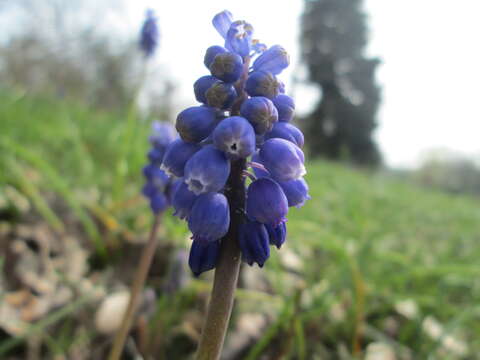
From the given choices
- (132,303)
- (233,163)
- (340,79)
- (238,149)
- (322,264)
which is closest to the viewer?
(238,149)

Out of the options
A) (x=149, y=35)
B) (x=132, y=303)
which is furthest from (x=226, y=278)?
(x=149, y=35)

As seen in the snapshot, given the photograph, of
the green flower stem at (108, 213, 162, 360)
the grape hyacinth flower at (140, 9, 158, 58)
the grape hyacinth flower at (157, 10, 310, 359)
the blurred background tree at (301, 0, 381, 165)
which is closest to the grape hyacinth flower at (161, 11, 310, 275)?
the grape hyacinth flower at (157, 10, 310, 359)

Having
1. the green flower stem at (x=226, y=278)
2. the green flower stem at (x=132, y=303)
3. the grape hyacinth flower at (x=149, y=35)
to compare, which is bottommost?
the green flower stem at (x=132, y=303)

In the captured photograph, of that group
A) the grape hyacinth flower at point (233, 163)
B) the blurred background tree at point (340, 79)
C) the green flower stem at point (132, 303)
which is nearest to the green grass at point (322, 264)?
the green flower stem at point (132, 303)

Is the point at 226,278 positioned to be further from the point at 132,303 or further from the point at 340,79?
the point at 340,79

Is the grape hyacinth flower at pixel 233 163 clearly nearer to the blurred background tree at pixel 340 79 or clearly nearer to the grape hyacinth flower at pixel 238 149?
the grape hyacinth flower at pixel 238 149
